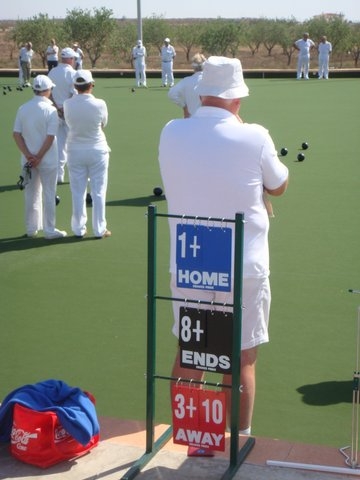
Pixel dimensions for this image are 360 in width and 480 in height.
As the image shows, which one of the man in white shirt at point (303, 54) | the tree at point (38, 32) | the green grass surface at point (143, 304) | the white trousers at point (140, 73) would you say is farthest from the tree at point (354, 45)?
the green grass surface at point (143, 304)

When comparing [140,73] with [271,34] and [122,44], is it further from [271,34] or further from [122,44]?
[271,34]

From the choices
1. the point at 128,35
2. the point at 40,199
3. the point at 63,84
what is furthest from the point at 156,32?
the point at 40,199

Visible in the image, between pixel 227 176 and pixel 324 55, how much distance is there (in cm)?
3107

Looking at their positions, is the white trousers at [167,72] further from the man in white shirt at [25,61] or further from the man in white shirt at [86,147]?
the man in white shirt at [86,147]

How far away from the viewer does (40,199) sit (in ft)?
33.3

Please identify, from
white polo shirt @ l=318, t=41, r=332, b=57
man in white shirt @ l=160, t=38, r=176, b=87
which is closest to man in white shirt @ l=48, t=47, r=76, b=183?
man in white shirt @ l=160, t=38, r=176, b=87

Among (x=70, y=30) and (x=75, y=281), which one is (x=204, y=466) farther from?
(x=70, y=30)

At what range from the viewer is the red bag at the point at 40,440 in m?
4.61

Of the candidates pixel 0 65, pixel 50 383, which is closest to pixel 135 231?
pixel 50 383

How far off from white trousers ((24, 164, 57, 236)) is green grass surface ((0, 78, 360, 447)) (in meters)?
0.23

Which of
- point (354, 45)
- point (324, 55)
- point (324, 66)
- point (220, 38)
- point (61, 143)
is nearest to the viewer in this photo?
point (61, 143)

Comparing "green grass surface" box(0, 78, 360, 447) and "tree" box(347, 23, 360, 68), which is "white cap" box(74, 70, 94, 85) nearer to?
"green grass surface" box(0, 78, 360, 447)

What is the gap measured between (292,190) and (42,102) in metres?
4.12

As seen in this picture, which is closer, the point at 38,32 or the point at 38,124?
the point at 38,124
